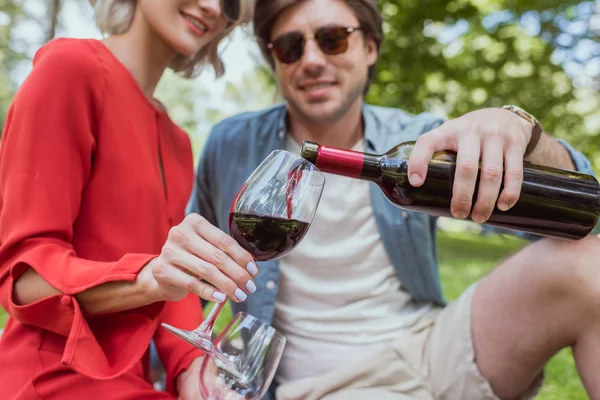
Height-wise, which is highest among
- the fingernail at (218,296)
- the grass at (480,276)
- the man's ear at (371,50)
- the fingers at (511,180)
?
the fingers at (511,180)

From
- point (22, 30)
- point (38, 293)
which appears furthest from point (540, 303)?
point (22, 30)

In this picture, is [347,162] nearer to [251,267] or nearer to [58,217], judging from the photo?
[251,267]

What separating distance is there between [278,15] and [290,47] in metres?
0.18

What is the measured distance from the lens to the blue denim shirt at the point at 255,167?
215 centimetres

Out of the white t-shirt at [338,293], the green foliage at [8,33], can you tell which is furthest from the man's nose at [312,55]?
the green foliage at [8,33]

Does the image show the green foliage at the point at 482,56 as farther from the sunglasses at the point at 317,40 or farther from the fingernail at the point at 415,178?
the fingernail at the point at 415,178

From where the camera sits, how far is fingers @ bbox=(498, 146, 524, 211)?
3.88ft

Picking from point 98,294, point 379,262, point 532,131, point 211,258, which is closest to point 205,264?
point 211,258

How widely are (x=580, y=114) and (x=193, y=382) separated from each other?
34.4 ft

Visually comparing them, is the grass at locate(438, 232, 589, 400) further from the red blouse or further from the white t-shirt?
the red blouse

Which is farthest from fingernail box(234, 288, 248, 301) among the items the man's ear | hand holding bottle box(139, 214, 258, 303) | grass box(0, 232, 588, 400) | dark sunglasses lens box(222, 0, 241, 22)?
the man's ear

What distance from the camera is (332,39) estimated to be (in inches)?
89.7

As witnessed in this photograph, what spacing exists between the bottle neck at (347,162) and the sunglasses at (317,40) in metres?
1.14

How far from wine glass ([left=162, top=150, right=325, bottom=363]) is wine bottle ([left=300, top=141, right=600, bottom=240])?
0.07m
